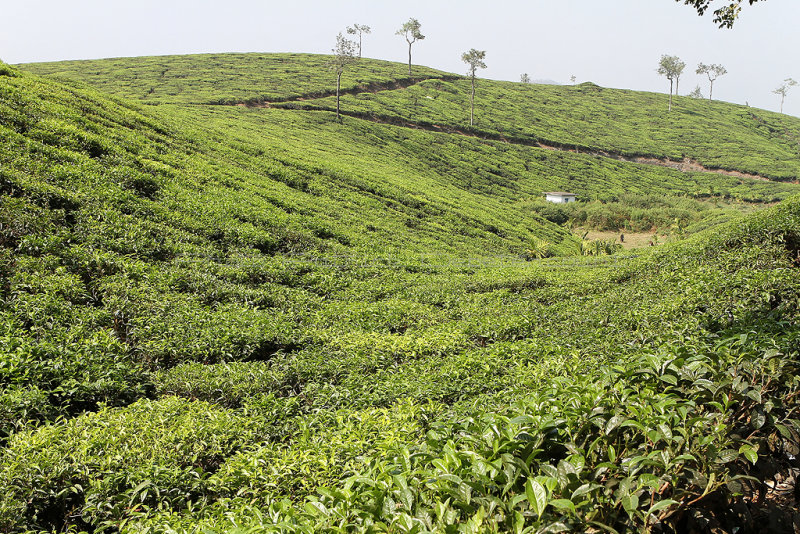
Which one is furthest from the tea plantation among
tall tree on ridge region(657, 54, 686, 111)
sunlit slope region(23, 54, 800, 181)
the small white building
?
tall tree on ridge region(657, 54, 686, 111)

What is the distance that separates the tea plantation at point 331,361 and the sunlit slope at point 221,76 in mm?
35484

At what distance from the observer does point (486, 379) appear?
6.34 metres

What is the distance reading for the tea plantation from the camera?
9.34 ft

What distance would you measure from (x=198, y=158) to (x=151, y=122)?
3.63m

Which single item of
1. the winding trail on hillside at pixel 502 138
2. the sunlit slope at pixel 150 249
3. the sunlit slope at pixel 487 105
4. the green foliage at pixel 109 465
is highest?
the sunlit slope at pixel 487 105

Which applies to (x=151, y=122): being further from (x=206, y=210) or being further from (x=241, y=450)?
(x=241, y=450)

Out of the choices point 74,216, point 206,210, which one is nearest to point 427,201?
point 206,210

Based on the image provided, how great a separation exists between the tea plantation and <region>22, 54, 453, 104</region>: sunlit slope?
116 feet

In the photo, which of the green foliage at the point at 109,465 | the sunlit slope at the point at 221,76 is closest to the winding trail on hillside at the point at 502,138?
the sunlit slope at the point at 221,76

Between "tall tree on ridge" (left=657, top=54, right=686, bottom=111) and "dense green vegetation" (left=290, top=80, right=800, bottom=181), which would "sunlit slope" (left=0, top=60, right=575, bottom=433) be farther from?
"tall tree on ridge" (left=657, top=54, right=686, bottom=111)

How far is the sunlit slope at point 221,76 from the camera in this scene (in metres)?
54.1

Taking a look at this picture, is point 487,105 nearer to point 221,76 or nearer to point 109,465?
point 221,76

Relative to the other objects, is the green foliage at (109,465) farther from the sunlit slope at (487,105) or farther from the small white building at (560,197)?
the sunlit slope at (487,105)

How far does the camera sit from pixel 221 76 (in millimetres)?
66125
